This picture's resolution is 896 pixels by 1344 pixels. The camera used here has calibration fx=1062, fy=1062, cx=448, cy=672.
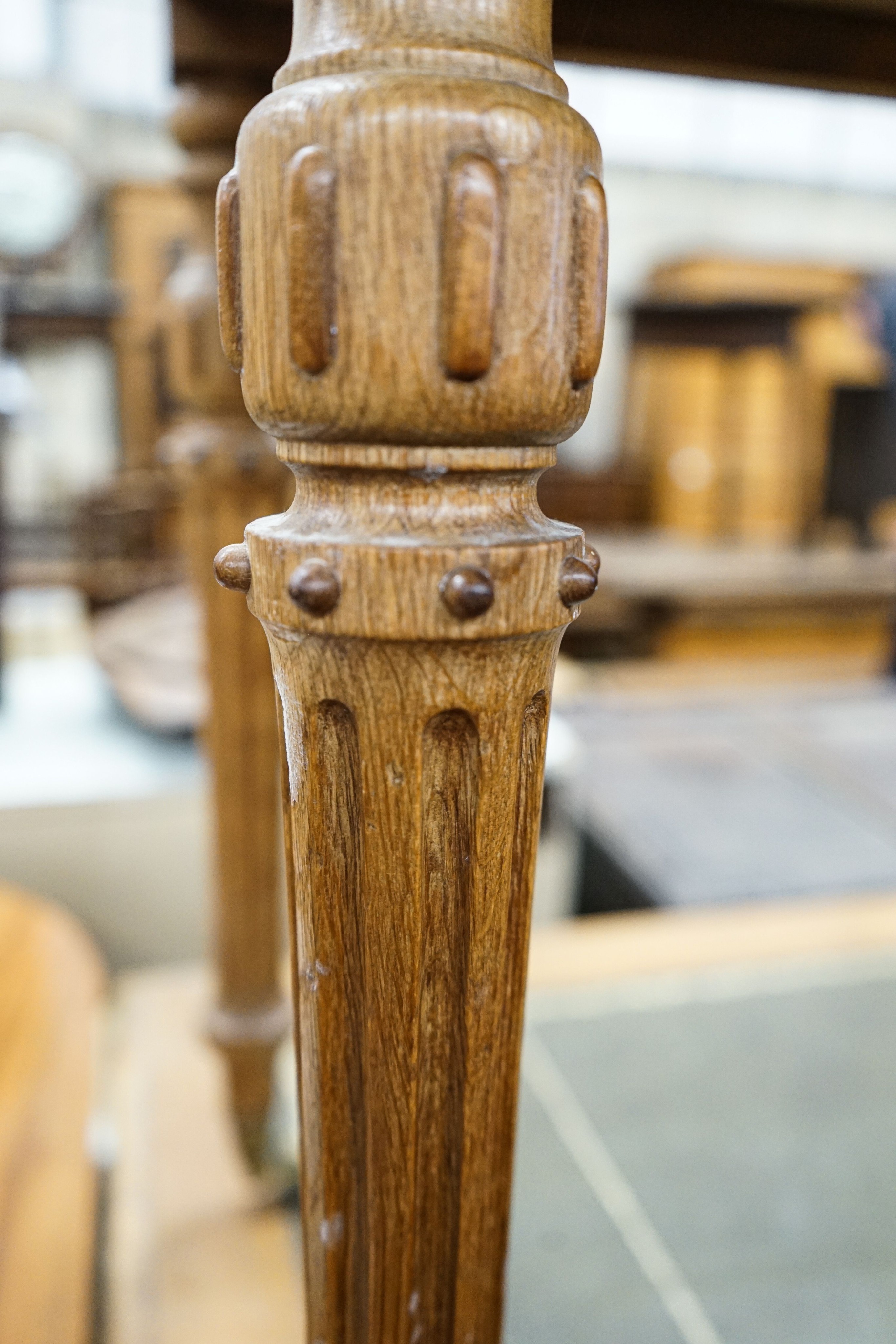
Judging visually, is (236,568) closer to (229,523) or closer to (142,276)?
(229,523)

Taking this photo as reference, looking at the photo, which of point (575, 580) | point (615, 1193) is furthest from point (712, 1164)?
point (575, 580)

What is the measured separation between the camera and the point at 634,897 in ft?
4.49

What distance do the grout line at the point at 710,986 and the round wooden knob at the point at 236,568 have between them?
70cm

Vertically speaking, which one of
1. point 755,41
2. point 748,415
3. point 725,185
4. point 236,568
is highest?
point 725,185

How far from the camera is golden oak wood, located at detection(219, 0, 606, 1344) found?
22 cm

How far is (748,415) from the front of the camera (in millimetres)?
4965

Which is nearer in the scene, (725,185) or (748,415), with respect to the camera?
(748,415)

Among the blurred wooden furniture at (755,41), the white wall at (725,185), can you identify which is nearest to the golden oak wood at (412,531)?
the blurred wooden furniture at (755,41)

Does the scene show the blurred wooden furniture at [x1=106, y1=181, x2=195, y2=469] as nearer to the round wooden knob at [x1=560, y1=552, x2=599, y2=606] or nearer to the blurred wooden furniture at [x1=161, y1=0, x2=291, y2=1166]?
the blurred wooden furniture at [x1=161, y1=0, x2=291, y2=1166]

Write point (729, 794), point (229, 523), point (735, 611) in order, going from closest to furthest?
point (229, 523) < point (729, 794) < point (735, 611)

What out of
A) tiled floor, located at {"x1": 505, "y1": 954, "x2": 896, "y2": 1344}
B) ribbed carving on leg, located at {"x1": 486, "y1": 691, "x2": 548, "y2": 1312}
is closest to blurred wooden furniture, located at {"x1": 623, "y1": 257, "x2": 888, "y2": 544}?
tiled floor, located at {"x1": 505, "y1": 954, "x2": 896, "y2": 1344}

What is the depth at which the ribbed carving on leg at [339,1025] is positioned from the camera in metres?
0.27

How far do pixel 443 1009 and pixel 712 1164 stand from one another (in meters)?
0.52

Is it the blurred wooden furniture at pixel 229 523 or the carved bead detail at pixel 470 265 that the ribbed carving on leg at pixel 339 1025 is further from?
the blurred wooden furniture at pixel 229 523
